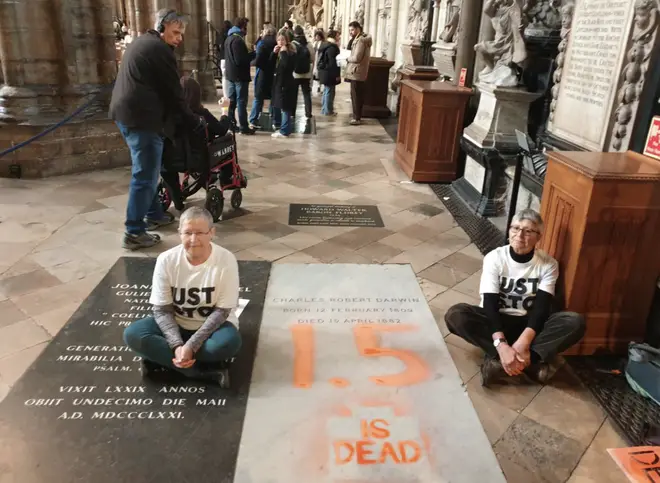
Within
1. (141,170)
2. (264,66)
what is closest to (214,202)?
(141,170)

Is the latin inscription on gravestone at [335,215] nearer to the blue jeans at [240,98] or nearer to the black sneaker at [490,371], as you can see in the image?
the black sneaker at [490,371]

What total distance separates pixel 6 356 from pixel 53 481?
1170 millimetres

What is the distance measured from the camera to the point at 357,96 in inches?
428

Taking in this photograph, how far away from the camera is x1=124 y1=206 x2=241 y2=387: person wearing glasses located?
2.82 metres

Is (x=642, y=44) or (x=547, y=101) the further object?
(x=547, y=101)

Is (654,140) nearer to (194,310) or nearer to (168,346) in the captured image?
(194,310)

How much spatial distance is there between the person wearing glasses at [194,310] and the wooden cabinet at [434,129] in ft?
14.8

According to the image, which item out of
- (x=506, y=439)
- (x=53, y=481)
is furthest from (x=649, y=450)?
(x=53, y=481)

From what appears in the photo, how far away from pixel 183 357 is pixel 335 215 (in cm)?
321

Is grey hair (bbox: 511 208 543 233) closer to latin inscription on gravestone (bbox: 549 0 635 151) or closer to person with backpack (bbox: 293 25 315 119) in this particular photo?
latin inscription on gravestone (bbox: 549 0 635 151)

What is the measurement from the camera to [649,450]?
2.56 meters

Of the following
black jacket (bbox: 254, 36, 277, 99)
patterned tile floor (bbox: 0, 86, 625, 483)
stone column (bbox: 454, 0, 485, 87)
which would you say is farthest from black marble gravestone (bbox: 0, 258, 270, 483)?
black jacket (bbox: 254, 36, 277, 99)

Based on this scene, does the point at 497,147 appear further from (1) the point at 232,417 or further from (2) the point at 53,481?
(2) the point at 53,481

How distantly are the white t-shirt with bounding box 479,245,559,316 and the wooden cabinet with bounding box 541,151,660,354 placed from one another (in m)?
0.19
